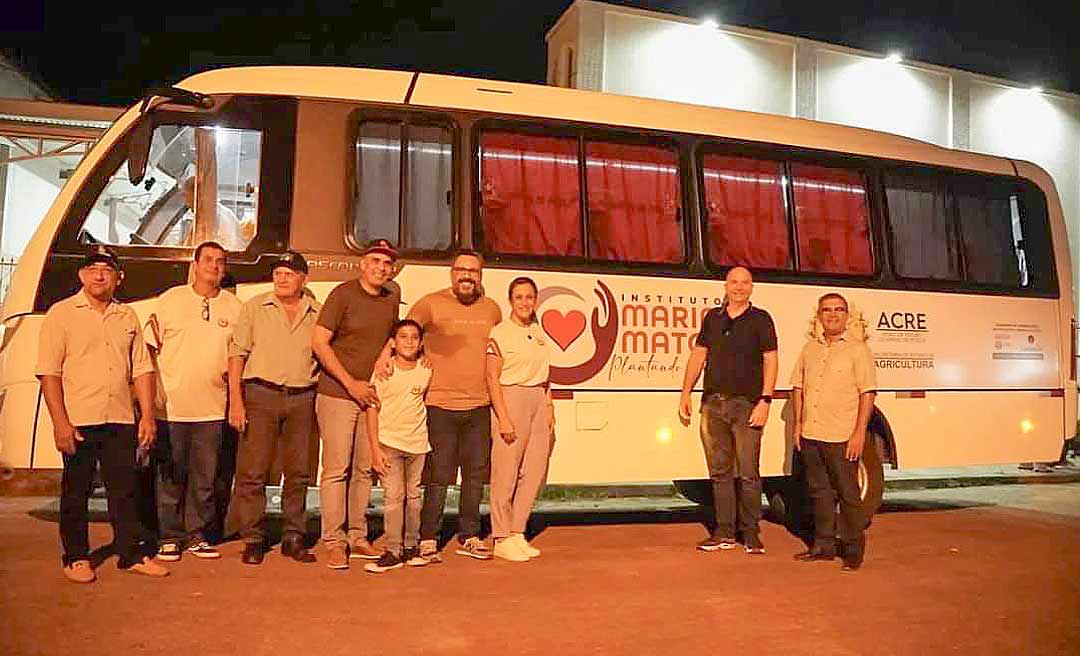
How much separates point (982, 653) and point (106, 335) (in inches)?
208

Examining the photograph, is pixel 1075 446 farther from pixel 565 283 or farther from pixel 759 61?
pixel 565 283

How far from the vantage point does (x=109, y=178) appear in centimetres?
658

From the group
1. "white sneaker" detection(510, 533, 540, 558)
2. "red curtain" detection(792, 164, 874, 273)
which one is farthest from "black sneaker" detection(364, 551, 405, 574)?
"red curtain" detection(792, 164, 874, 273)

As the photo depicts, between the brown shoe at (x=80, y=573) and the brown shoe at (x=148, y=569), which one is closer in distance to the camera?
the brown shoe at (x=80, y=573)

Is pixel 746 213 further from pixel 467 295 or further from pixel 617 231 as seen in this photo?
pixel 467 295

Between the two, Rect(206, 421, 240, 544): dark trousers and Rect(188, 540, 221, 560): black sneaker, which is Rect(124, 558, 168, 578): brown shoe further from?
Rect(206, 421, 240, 544): dark trousers

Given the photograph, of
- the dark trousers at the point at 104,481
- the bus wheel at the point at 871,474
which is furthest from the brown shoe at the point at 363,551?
the bus wheel at the point at 871,474

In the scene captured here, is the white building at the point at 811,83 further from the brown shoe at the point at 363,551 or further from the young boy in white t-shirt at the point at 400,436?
the brown shoe at the point at 363,551

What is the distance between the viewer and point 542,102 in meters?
7.39

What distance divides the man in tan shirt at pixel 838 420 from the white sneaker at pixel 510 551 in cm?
222

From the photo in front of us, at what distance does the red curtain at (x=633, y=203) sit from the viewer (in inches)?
292

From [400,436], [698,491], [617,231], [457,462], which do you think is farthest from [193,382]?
[698,491]

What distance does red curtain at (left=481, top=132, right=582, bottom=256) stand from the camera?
7121 mm

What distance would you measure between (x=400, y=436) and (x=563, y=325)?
5.49 feet
